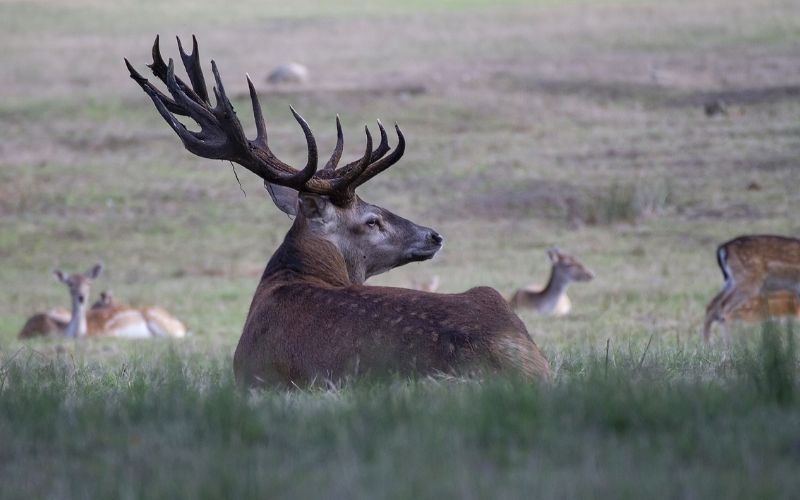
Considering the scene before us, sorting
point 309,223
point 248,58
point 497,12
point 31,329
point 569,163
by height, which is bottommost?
point 31,329

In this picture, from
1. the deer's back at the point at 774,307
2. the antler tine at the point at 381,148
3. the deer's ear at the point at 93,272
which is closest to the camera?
the antler tine at the point at 381,148

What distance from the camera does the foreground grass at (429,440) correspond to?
11.3 feet

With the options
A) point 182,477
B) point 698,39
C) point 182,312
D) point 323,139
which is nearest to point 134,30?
point 698,39

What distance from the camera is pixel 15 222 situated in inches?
981

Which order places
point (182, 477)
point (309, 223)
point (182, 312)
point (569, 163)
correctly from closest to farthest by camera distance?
point (182, 477), point (309, 223), point (182, 312), point (569, 163)

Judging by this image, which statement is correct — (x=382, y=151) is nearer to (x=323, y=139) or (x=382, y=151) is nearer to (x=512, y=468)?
(x=512, y=468)

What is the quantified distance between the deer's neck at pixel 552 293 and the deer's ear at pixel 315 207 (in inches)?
376

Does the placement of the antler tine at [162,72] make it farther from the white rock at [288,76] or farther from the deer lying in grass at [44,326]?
the white rock at [288,76]

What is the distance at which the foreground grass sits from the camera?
3434 mm

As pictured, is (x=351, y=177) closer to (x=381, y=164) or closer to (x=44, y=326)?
A: (x=381, y=164)

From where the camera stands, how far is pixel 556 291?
17.8 metres

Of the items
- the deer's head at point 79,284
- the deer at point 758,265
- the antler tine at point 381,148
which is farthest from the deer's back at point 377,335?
the deer's head at point 79,284

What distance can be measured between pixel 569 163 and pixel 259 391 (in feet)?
72.5

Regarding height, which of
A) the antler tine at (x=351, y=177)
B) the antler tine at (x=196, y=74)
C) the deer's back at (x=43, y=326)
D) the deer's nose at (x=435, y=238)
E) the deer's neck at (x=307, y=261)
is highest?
the antler tine at (x=196, y=74)
